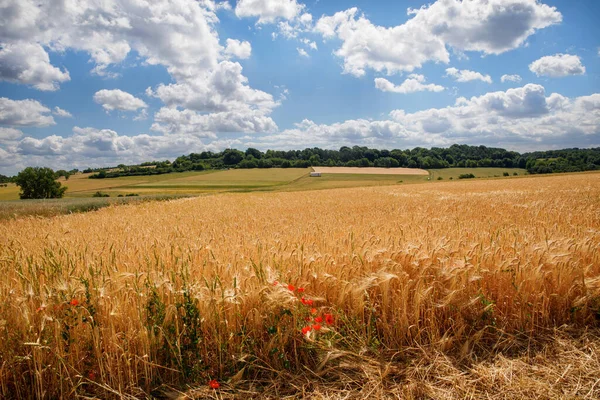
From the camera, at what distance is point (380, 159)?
95375 mm

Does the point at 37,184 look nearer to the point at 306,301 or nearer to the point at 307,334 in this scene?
the point at 306,301

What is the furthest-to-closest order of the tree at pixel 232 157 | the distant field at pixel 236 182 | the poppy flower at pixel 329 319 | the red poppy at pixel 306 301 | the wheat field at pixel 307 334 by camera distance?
the tree at pixel 232 157
the distant field at pixel 236 182
the red poppy at pixel 306 301
the poppy flower at pixel 329 319
the wheat field at pixel 307 334

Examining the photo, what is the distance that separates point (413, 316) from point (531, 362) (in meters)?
0.96

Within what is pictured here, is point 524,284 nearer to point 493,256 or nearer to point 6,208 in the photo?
point 493,256

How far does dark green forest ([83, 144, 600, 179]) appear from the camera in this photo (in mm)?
81562

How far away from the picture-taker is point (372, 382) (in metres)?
2.22

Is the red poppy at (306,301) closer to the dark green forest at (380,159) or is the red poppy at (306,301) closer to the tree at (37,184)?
the tree at (37,184)

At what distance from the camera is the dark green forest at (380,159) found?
8156cm

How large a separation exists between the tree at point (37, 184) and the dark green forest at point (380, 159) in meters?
21.6

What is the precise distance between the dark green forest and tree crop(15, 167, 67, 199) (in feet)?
70.9

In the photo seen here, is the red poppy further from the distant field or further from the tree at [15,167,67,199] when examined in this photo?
the tree at [15,167,67,199]

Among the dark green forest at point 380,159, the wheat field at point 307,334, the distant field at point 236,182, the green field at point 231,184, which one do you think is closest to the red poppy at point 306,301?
the wheat field at point 307,334

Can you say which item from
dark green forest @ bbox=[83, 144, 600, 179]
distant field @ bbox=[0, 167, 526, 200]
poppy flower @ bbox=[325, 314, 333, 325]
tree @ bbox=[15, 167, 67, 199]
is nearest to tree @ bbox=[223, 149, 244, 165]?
dark green forest @ bbox=[83, 144, 600, 179]

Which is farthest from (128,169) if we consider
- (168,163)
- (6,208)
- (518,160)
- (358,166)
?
(518,160)
